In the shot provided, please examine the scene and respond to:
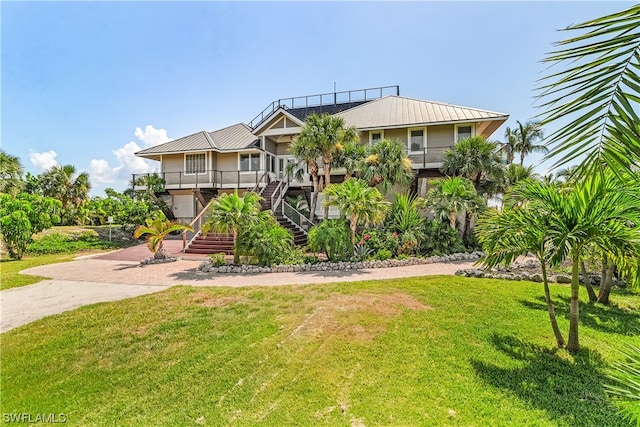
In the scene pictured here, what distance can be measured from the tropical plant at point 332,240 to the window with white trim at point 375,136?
895 centimetres

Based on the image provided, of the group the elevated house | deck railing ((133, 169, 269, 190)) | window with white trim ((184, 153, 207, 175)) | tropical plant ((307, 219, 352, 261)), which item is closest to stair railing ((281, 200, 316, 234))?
the elevated house

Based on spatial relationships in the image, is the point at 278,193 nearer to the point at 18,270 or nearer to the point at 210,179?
the point at 210,179

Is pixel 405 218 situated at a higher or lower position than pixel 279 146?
lower

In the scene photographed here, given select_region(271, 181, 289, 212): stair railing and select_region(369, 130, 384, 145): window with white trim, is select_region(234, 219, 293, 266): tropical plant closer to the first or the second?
select_region(271, 181, 289, 212): stair railing

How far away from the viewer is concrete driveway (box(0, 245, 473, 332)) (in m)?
7.45

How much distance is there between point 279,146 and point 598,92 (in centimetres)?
2168

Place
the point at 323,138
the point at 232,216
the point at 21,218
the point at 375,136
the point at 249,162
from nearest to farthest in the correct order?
the point at 232,216, the point at 21,218, the point at 323,138, the point at 375,136, the point at 249,162

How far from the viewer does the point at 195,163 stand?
22.5 meters

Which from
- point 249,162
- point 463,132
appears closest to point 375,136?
point 463,132

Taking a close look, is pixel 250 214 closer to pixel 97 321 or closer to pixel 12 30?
pixel 97 321

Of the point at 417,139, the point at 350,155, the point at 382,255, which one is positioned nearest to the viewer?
the point at 382,255

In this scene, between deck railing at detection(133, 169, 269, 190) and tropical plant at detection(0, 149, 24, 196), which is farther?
deck railing at detection(133, 169, 269, 190)

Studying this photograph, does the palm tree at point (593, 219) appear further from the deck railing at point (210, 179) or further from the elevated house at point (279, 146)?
the deck railing at point (210, 179)

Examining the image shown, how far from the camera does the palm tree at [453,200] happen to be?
533 inches
